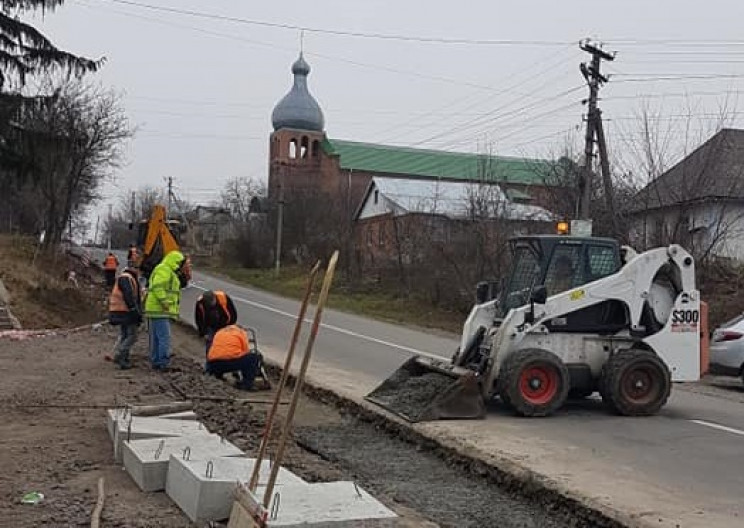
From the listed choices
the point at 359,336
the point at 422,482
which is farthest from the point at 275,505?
the point at 359,336

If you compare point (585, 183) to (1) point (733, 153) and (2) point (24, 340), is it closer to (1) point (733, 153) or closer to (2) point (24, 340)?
(1) point (733, 153)

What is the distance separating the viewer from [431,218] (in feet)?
132

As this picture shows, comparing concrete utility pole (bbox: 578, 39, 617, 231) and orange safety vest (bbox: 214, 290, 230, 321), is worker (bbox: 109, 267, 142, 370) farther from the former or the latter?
concrete utility pole (bbox: 578, 39, 617, 231)

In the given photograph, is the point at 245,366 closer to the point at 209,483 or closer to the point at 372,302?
the point at 209,483

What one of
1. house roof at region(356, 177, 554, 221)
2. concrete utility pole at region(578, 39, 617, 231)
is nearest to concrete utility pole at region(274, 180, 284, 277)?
house roof at region(356, 177, 554, 221)

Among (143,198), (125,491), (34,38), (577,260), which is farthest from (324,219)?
(143,198)

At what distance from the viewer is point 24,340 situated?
1784 centimetres

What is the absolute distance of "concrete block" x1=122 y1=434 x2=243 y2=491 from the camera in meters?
6.94

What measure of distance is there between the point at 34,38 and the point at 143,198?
10275 cm

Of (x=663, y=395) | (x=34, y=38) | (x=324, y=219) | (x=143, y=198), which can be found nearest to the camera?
(x=663, y=395)

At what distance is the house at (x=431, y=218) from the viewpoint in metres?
33.4

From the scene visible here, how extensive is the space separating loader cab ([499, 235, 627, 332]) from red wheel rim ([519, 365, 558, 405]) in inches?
30.1

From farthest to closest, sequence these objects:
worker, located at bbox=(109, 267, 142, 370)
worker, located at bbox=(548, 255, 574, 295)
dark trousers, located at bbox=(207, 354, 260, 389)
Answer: worker, located at bbox=(109, 267, 142, 370) < dark trousers, located at bbox=(207, 354, 260, 389) < worker, located at bbox=(548, 255, 574, 295)

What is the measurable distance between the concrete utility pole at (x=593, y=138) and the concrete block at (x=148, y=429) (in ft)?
63.7
